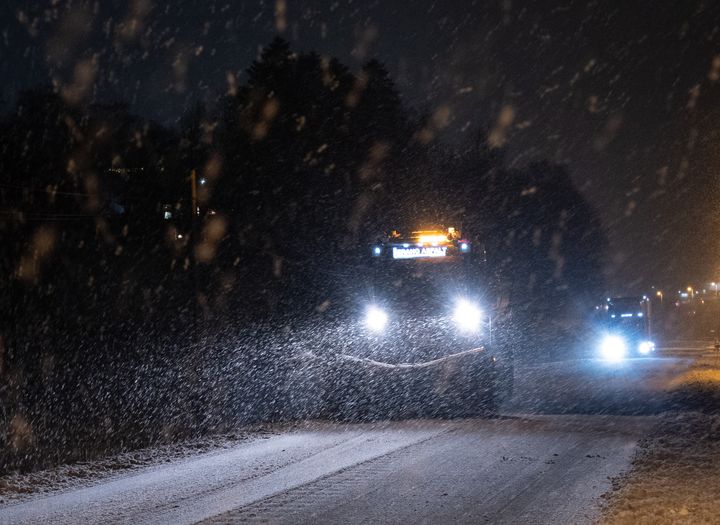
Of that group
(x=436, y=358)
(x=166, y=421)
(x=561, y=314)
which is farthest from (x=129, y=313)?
(x=561, y=314)

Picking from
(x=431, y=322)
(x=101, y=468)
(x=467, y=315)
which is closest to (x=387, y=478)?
(x=101, y=468)

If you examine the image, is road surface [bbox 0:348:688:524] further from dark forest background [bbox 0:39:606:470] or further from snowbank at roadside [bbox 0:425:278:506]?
dark forest background [bbox 0:39:606:470]

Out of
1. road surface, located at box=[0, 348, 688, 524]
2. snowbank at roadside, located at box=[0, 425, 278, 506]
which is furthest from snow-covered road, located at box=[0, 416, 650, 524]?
snowbank at roadside, located at box=[0, 425, 278, 506]

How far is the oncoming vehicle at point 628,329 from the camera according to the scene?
49.2 metres

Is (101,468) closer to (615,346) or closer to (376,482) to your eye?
(376,482)

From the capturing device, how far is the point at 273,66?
5041cm

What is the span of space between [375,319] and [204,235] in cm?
1709

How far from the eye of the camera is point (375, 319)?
20.0m

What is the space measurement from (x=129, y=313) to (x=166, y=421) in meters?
10.9

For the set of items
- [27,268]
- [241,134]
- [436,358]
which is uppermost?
[241,134]

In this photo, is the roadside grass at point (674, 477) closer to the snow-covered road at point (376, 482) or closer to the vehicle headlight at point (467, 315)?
the snow-covered road at point (376, 482)

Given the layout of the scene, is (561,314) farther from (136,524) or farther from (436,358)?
(136,524)

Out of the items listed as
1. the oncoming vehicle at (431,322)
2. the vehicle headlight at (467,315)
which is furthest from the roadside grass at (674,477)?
the vehicle headlight at (467,315)

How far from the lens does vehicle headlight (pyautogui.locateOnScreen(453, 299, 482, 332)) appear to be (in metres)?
19.5
